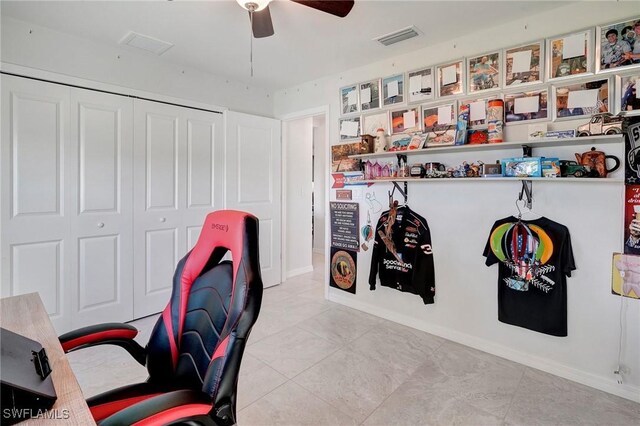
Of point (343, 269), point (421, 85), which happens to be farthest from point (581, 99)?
point (343, 269)

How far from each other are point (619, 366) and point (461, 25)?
259 centimetres

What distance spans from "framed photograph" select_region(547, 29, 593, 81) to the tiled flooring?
82.5 inches

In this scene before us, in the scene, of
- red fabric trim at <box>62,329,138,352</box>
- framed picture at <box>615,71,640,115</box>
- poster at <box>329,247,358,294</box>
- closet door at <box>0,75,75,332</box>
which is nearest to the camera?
red fabric trim at <box>62,329,138,352</box>

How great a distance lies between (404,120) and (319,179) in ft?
11.0

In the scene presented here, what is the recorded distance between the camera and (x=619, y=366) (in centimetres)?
205

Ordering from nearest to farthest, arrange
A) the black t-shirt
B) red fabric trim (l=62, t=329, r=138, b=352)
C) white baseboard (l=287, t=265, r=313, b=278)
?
red fabric trim (l=62, t=329, r=138, b=352), the black t-shirt, white baseboard (l=287, t=265, r=313, b=278)

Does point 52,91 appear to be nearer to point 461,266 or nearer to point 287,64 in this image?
point 287,64

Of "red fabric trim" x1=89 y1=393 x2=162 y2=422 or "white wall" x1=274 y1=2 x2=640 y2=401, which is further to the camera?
"white wall" x1=274 y1=2 x2=640 y2=401

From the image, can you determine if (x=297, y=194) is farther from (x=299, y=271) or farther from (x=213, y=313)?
(x=213, y=313)

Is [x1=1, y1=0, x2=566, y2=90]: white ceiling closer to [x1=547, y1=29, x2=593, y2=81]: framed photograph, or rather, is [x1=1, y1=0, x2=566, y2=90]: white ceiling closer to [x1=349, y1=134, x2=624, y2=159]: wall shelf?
[x1=547, y1=29, x2=593, y2=81]: framed photograph

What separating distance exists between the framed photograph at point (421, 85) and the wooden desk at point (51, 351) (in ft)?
9.59

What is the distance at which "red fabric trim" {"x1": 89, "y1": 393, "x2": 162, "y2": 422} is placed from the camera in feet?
3.54

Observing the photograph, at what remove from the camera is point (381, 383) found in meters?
2.15

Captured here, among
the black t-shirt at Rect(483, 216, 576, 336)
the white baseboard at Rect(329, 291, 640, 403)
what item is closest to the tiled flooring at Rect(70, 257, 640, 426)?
the white baseboard at Rect(329, 291, 640, 403)
